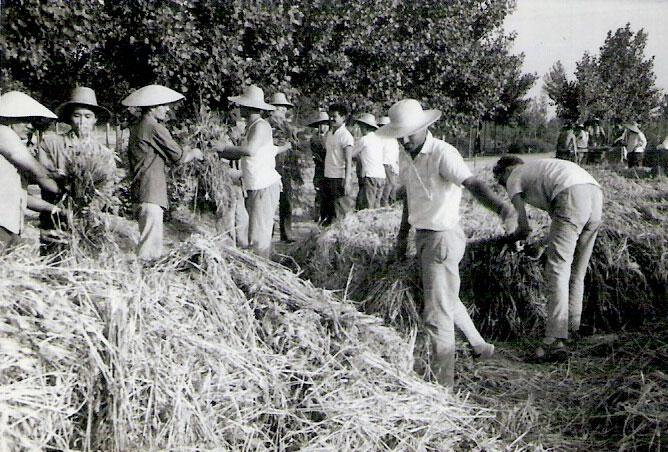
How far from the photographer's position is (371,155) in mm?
8031

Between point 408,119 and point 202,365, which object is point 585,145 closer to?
point 408,119

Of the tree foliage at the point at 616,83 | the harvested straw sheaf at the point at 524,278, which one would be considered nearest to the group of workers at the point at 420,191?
the harvested straw sheaf at the point at 524,278

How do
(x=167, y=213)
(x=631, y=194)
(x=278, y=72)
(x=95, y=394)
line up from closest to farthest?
(x=95, y=394)
(x=631, y=194)
(x=167, y=213)
(x=278, y=72)

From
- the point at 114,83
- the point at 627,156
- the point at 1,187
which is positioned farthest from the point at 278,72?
the point at 627,156

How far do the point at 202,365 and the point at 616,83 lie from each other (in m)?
25.1

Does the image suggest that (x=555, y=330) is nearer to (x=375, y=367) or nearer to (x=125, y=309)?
(x=375, y=367)

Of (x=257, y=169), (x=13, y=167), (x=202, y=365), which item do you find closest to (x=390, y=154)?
(x=257, y=169)

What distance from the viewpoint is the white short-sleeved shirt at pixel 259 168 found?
5.57 metres

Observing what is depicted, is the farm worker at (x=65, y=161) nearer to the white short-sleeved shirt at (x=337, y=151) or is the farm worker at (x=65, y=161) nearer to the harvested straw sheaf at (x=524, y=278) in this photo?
the harvested straw sheaf at (x=524, y=278)

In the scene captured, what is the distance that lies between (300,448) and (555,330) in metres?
2.49

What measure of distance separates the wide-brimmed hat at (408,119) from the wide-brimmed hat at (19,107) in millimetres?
2204

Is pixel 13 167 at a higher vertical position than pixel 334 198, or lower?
higher

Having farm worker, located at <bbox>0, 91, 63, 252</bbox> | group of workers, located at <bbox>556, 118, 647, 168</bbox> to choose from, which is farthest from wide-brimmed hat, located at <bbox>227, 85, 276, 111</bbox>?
group of workers, located at <bbox>556, 118, 647, 168</bbox>

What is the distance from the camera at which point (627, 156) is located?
1550cm
